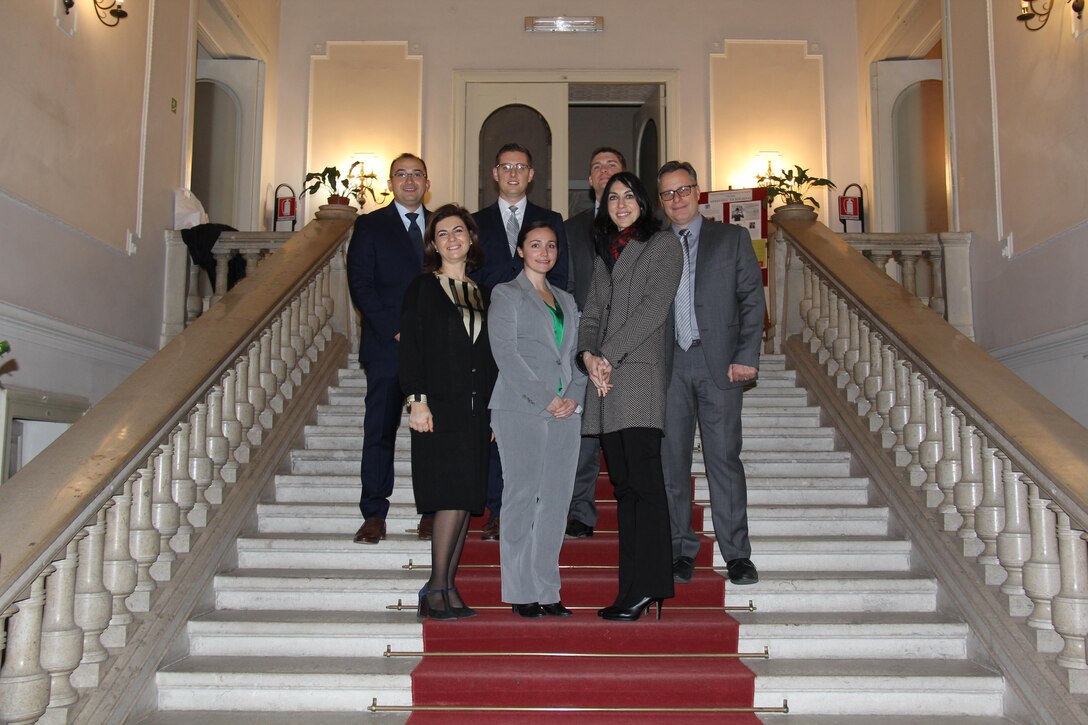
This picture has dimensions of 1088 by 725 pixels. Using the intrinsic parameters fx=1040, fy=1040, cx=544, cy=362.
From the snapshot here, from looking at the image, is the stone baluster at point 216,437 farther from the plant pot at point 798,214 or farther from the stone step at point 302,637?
the plant pot at point 798,214

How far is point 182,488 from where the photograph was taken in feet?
11.4

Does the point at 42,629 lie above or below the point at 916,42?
below

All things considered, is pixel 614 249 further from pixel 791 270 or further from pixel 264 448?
pixel 791 270

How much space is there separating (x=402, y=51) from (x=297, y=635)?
675 centimetres

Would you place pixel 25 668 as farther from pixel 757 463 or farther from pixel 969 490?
pixel 757 463

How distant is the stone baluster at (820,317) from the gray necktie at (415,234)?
2.30 m

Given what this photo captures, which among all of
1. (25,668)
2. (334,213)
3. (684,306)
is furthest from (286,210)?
(25,668)

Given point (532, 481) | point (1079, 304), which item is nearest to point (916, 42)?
point (1079, 304)

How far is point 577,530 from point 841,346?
196 cm

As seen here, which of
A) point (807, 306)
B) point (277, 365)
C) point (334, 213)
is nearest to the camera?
point (277, 365)

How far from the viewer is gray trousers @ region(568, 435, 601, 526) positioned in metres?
3.84

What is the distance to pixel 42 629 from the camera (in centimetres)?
260

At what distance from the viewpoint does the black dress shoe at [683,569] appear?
347cm

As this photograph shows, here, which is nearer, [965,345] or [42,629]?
[42,629]
